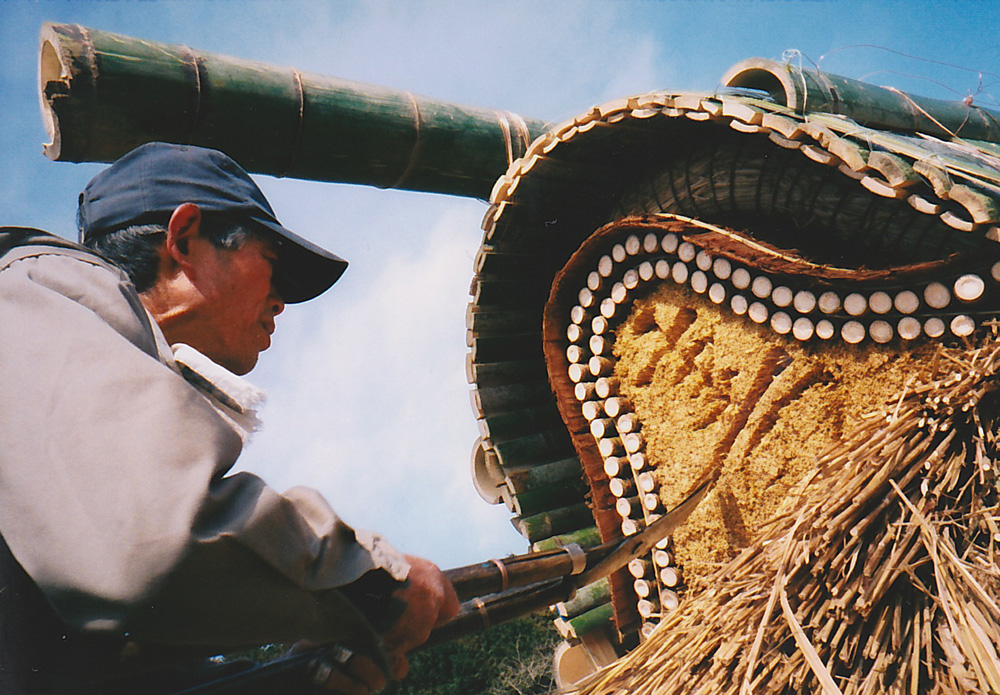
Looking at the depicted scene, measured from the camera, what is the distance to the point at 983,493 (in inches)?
61.1

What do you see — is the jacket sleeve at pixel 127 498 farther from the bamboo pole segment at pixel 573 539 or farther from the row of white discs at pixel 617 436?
→ the bamboo pole segment at pixel 573 539

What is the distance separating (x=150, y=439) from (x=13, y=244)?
1.82 feet

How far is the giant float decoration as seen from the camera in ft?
5.08

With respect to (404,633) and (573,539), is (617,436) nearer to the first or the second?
(573,539)

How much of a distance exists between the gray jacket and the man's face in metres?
0.40

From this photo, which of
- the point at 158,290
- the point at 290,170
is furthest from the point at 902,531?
the point at 290,170

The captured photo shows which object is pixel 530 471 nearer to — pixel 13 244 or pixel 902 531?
pixel 902 531

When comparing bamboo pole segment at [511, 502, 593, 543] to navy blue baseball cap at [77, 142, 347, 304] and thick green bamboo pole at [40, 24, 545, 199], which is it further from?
navy blue baseball cap at [77, 142, 347, 304]

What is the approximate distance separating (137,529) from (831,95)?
2.14 meters

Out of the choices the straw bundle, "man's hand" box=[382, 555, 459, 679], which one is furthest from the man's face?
the straw bundle

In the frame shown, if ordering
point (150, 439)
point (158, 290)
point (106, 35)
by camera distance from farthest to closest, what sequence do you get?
point (106, 35)
point (158, 290)
point (150, 439)

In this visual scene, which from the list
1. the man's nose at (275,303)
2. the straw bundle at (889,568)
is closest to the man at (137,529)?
the man's nose at (275,303)

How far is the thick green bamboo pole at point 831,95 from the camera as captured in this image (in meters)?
1.96

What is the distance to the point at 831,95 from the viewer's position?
210 cm
